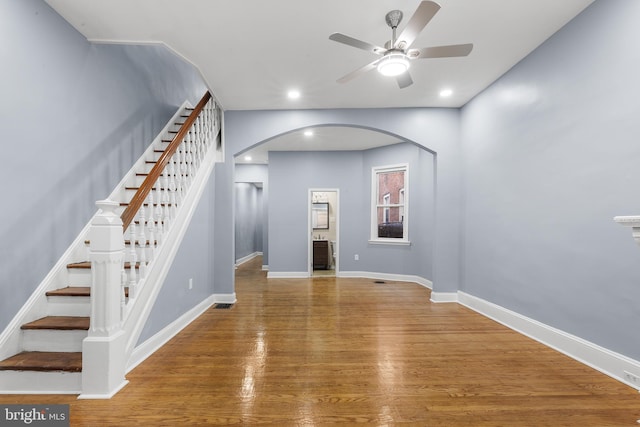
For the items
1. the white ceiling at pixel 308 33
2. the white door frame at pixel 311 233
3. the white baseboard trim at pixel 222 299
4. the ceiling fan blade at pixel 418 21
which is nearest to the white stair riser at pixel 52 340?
the white baseboard trim at pixel 222 299

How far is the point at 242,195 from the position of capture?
8133 mm

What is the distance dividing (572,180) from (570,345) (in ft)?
4.79

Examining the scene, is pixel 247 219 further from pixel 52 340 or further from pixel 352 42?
pixel 352 42

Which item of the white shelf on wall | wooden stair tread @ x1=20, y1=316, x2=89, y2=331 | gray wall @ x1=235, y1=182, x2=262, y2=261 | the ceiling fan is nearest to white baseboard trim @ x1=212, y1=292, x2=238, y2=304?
wooden stair tread @ x1=20, y1=316, x2=89, y2=331

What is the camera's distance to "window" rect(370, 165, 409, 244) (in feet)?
18.1

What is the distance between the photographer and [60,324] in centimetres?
195

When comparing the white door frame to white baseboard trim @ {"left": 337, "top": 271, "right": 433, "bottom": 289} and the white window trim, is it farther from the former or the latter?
the white window trim

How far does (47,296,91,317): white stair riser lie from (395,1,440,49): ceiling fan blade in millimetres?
3258

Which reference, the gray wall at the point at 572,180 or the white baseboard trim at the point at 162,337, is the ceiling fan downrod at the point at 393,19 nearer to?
the gray wall at the point at 572,180

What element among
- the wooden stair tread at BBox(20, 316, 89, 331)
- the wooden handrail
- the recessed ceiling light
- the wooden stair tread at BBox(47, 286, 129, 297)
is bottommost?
the wooden stair tread at BBox(20, 316, 89, 331)

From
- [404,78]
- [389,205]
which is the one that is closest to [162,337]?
[404,78]

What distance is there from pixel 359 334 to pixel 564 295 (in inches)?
75.7

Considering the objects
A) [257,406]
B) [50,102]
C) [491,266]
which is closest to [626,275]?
[491,266]

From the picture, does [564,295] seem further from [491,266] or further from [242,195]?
[242,195]
